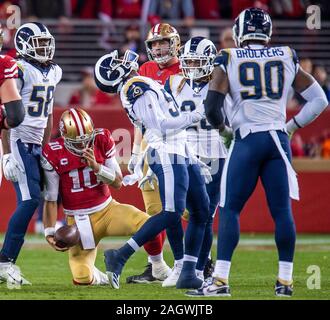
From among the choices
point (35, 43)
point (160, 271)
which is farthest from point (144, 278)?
point (35, 43)

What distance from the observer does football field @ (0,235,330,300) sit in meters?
7.52

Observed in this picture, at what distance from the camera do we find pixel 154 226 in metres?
7.75

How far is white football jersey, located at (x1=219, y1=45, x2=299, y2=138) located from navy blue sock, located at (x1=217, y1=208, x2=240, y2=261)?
21.8 inches

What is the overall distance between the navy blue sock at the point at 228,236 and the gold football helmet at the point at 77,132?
1345mm

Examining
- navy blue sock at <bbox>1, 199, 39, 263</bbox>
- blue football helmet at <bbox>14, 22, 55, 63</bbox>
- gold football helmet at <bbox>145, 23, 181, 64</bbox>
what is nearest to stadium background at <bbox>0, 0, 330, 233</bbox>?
gold football helmet at <bbox>145, 23, 181, 64</bbox>

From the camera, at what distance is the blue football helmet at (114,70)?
8180 millimetres

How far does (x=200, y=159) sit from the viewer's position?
858 cm

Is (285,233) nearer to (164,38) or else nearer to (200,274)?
(200,274)

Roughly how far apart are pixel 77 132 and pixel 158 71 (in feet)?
4.02

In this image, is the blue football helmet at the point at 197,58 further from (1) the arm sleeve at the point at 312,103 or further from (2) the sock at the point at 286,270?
(2) the sock at the point at 286,270

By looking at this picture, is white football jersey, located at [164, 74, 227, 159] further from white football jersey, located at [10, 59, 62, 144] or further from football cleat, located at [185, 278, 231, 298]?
football cleat, located at [185, 278, 231, 298]

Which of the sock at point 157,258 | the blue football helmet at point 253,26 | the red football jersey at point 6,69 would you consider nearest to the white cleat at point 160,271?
the sock at point 157,258
